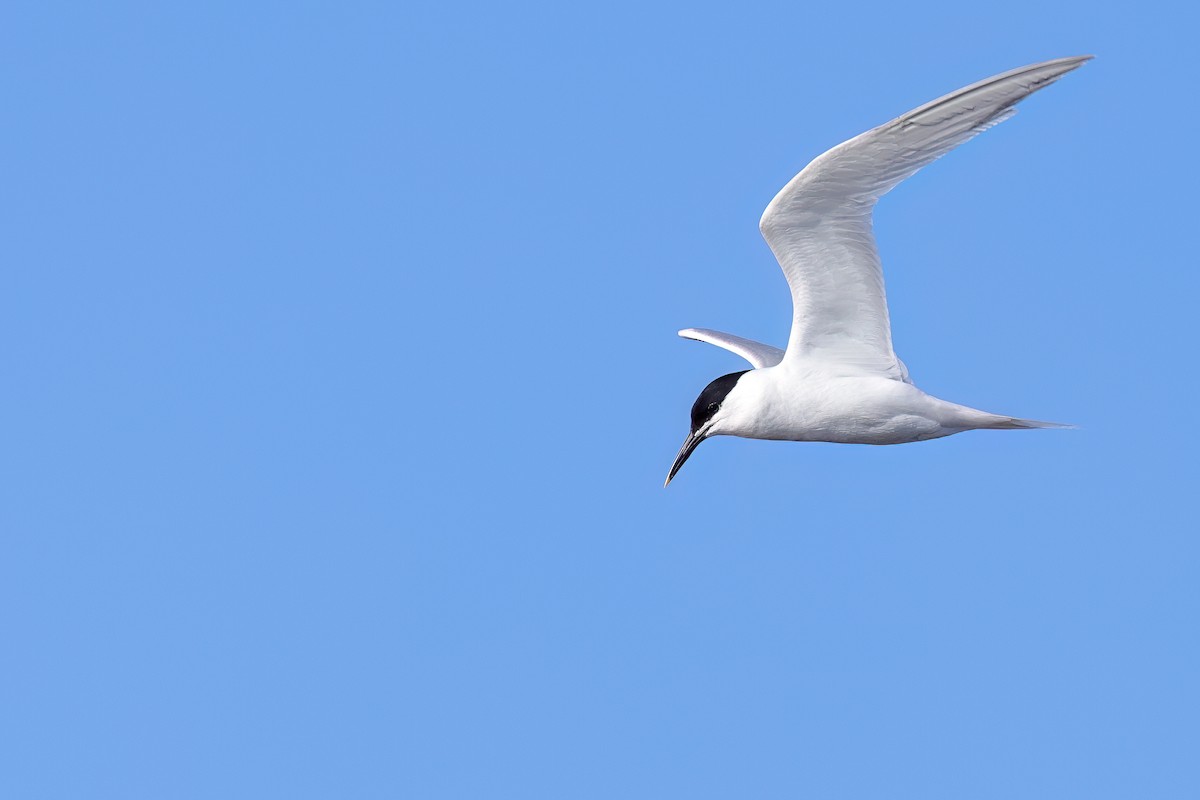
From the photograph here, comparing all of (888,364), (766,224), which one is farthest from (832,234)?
(888,364)

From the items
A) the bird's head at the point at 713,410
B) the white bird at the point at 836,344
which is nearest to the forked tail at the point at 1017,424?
the white bird at the point at 836,344

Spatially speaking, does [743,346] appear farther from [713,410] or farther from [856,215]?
[856,215]

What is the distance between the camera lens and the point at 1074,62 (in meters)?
9.72

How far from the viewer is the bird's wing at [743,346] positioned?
48.1 feet

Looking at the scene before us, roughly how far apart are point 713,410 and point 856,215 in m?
2.27

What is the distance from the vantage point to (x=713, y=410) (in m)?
13.0

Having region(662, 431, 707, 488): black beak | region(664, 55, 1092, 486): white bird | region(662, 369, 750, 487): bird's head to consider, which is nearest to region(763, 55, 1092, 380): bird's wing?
region(664, 55, 1092, 486): white bird

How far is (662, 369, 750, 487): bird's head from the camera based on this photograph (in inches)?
505

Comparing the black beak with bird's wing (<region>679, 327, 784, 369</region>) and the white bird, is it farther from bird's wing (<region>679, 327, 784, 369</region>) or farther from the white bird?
bird's wing (<region>679, 327, 784, 369</region>)

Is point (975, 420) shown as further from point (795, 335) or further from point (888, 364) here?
point (795, 335)

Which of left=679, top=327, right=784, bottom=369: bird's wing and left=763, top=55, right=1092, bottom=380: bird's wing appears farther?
left=679, top=327, right=784, bottom=369: bird's wing

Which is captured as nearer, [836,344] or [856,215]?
[856,215]

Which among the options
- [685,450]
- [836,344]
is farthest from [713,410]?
[836,344]

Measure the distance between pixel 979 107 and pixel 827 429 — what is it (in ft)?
10.5
